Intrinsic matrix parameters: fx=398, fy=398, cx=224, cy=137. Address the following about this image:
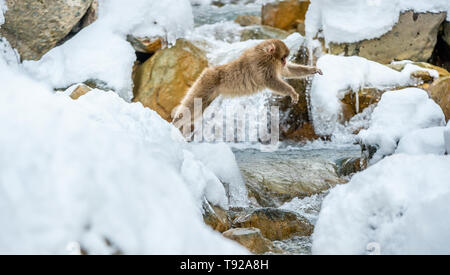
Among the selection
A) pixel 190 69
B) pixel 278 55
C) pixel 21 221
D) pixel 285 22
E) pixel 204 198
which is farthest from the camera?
pixel 285 22

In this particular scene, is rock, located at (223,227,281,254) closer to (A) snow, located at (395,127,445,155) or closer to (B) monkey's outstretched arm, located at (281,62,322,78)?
(A) snow, located at (395,127,445,155)

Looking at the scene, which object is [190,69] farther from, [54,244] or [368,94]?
[54,244]

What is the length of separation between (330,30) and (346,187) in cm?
570

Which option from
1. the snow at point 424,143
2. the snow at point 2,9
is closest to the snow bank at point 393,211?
the snow at point 424,143

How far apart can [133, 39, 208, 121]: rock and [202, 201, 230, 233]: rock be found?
14.7 feet

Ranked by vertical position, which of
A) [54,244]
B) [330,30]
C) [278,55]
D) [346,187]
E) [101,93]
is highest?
[54,244]

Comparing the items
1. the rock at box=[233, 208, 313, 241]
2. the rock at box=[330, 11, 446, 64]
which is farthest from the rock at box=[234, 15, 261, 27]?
the rock at box=[233, 208, 313, 241]

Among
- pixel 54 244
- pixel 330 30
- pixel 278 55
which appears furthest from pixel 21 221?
pixel 330 30

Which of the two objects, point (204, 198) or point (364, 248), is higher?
point (364, 248)

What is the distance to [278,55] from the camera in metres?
5.06

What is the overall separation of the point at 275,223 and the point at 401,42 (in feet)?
19.9

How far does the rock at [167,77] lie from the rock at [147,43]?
0.14 meters

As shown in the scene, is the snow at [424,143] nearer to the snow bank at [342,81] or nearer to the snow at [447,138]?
the snow at [447,138]

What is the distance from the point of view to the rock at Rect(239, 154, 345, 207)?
431 cm
